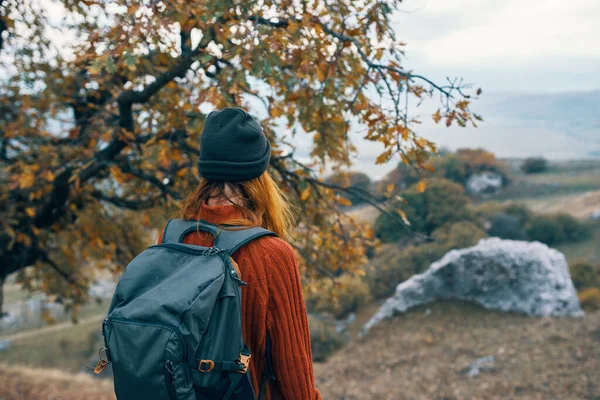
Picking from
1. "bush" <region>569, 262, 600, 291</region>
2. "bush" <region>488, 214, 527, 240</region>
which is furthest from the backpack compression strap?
"bush" <region>488, 214, 527, 240</region>

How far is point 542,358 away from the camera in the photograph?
8.30 meters

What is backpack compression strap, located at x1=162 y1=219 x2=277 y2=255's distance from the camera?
165cm

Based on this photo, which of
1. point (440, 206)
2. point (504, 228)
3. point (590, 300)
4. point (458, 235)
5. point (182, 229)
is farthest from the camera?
point (504, 228)

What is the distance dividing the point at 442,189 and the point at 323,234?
12.4 meters

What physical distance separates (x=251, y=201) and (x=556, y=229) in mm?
24089

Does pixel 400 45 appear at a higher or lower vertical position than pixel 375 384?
higher

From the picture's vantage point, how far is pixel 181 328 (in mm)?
1488

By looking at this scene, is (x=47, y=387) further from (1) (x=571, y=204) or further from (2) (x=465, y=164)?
(1) (x=571, y=204)

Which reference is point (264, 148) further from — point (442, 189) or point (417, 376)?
point (442, 189)

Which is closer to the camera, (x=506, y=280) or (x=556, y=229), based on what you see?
(x=506, y=280)

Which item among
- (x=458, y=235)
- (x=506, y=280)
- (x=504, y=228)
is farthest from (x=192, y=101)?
(x=504, y=228)

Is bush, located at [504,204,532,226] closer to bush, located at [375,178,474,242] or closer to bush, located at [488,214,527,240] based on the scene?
bush, located at [488,214,527,240]

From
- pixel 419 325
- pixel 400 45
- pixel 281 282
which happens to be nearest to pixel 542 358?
pixel 419 325

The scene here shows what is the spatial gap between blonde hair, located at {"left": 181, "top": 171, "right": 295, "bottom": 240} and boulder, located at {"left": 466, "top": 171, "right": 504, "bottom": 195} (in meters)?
23.6
